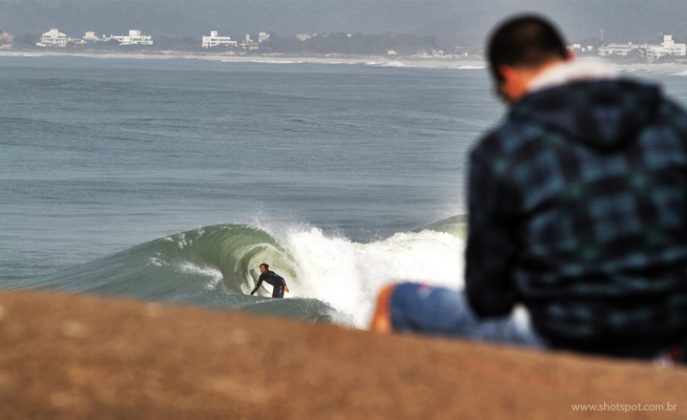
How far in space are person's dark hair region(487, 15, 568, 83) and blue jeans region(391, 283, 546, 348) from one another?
0.71 m

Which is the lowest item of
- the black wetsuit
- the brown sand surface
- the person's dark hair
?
the black wetsuit

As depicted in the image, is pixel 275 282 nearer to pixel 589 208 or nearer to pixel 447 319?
pixel 447 319

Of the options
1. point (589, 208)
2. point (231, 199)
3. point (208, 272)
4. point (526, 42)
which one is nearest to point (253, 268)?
point (208, 272)

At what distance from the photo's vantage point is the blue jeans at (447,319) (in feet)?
12.0

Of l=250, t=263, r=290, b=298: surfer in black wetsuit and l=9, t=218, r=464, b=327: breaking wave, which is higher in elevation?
l=250, t=263, r=290, b=298: surfer in black wetsuit

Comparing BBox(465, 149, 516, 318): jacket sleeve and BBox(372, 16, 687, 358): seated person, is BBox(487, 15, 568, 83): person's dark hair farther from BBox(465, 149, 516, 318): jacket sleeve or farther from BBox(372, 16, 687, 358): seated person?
BBox(465, 149, 516, 318): jacket sleeve

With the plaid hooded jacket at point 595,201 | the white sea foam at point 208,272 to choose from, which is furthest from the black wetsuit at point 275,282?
the plaid hooded jacket at point 595,201

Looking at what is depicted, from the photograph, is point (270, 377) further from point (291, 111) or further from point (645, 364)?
point (291, 111)

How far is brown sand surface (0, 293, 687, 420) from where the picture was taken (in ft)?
11.8

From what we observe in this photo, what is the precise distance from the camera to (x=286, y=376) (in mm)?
3771

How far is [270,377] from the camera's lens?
12.4ft

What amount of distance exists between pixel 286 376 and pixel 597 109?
3.87 ft

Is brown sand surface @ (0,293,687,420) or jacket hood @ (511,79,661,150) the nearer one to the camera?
jacket hood @ (511,79,661,150)

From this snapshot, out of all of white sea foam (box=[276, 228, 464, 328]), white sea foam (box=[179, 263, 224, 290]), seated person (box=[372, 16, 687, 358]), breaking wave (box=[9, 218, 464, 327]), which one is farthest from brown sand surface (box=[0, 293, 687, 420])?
white sea foam (box=[179, 263, 224, 290])
